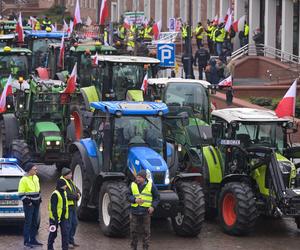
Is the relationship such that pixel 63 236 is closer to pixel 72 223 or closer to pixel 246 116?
pixel 72 223

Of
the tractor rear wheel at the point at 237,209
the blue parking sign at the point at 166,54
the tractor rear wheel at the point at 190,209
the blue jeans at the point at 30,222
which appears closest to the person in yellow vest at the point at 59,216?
the blue jeans at the point at 30,222

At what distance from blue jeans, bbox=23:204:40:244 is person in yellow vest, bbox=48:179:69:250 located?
55 centimetres

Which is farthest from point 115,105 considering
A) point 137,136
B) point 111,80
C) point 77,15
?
Result: point 77,15

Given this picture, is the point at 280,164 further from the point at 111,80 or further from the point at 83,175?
the point at 111,80

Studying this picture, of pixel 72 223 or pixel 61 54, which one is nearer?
pixel 72 223

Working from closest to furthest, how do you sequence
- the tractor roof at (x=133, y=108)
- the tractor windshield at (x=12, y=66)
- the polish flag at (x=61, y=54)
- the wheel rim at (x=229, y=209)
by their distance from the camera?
the wheel rim at (x=229, y=209), the tractor roof at (x=133, y=108), the tractor windshield at (x=12, y=66), the polish flag at (x=61, y=54)

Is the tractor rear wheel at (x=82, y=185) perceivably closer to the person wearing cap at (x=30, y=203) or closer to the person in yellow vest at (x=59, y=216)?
the person wearing cap at (x=30, y=203)

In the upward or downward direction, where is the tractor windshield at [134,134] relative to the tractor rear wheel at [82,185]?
upward

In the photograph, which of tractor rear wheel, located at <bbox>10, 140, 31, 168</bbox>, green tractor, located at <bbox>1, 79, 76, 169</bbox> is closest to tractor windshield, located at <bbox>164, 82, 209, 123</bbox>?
green tractor, located at <bbox>1, 79, 76, 169</bbox>

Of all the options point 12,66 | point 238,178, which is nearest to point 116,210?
point 238,178

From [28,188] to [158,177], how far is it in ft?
7.82

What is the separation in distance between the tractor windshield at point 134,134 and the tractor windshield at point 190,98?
581cm

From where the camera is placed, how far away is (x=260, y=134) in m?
19.1

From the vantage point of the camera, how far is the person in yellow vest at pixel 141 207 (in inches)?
645
